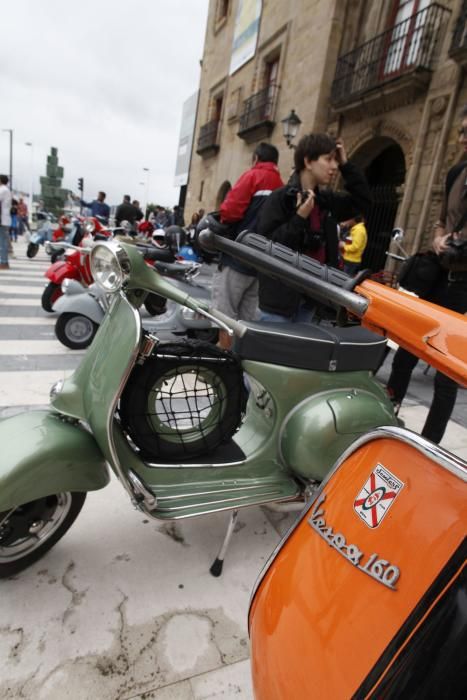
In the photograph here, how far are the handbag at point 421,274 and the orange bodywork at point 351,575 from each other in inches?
71.0

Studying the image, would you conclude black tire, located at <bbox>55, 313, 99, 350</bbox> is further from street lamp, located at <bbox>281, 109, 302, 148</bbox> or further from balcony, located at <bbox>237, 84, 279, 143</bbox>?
balcony, located at <bbox>237, 84, 279, 143</bbox>

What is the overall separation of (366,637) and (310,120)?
11.1 meters

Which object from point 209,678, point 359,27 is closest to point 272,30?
point 359,27

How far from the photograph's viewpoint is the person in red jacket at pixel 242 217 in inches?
106

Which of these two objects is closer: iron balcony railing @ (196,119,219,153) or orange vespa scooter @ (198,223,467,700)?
orange vespa scooter @ (198,223,467,700)

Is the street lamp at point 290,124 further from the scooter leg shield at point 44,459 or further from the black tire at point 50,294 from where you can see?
the scooter leg shield at point 44,459

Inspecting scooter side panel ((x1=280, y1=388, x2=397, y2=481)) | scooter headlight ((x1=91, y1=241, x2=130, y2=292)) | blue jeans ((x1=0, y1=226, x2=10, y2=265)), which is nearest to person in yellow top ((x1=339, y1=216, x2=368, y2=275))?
scooter side panel ((x1=280, y1=388, x2=397, y2=481))

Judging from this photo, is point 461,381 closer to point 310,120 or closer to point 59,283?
point 59,283

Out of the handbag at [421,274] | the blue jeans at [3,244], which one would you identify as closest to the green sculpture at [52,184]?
the blue jeans at [3,244]

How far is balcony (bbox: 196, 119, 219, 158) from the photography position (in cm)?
1623

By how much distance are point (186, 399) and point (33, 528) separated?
2.24 ft

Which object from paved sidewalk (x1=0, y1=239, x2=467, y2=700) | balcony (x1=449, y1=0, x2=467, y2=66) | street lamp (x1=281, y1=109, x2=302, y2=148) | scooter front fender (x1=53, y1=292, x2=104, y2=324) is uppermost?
balcony (x1=449, y1=0, x2=467, y2=66)

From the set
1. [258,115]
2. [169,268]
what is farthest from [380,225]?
[169,268]

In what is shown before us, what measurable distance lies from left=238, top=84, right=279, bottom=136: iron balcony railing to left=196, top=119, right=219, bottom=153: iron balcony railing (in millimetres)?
2917
